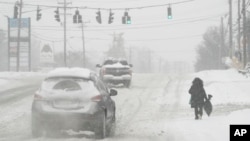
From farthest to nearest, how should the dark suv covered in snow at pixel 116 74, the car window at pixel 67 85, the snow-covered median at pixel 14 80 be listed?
the snow-covered median at pixel 14 80 → the dark suv covered in snow at pixel 116 74 → the car window at pixel 67 85

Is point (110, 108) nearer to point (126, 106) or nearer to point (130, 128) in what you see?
point (130, 128)

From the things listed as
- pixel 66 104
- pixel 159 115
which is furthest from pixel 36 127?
pixel 159 115

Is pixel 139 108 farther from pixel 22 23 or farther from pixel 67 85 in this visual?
pixel 22 23

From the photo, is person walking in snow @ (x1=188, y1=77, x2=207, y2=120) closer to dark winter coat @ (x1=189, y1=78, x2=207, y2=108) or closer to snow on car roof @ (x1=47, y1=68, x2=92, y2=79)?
dark winter coat @ (x1=189, y1=78, x2=207, y2=108)

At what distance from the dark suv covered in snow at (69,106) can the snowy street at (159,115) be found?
354 millimetres

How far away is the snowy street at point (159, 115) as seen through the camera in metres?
13.9

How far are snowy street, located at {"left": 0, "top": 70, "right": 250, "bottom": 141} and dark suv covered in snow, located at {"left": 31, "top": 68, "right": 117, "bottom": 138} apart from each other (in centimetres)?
35

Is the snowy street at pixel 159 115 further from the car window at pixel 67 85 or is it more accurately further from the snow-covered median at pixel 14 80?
the snow-covered median at pixel 14 80

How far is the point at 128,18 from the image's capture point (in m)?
45.3

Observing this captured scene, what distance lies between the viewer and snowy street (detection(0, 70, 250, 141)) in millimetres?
13922

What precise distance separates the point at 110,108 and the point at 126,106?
27.9 ft

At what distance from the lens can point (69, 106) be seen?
13023 millimetres

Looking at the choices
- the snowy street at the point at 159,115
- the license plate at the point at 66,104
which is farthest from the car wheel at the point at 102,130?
the license plate at the point at 66,104

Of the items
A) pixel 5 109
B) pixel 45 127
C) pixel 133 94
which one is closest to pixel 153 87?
pixel 133 94
